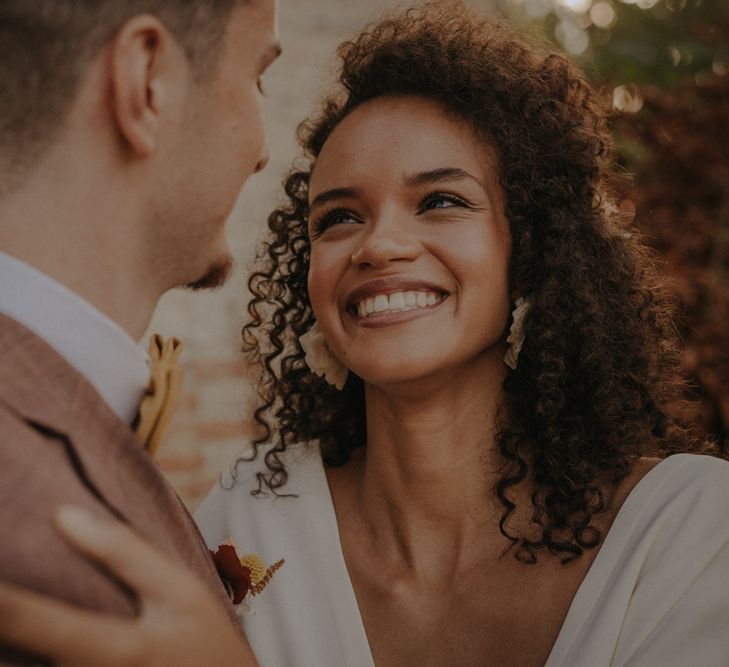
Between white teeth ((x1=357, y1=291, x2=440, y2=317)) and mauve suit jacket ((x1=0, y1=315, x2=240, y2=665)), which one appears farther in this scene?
white teeth ((x1=357, y1=291, x2=440, y2=317))

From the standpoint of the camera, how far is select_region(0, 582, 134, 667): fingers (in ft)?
2.34

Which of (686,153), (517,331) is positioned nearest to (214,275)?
(517,331)

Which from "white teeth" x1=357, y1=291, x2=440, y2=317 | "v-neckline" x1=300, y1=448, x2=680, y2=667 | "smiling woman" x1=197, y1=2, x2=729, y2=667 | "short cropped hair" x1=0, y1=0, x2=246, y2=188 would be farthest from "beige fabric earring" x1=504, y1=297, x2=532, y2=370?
"short cropped hair" x1=0, y1=0, x2=246, y2=188

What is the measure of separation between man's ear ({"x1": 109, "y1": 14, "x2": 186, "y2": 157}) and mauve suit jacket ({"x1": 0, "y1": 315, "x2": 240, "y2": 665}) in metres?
0.24

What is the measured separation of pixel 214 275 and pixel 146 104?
0.82 feet

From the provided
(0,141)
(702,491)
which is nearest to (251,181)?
(702,491)

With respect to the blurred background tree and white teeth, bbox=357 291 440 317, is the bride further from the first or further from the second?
the blurred background tree

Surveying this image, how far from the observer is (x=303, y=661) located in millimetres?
1738

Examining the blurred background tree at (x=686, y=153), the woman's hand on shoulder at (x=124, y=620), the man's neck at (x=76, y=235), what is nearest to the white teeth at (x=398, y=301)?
the man's neck at (x=76, y=235)

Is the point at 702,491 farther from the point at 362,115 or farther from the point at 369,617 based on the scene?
the point at 362,115

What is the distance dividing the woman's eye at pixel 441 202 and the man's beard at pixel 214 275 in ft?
2.34

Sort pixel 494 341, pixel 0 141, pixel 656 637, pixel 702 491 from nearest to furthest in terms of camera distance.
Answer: pixel 0 141 < pixel 656 637 < pixel 702 491 < pixel 494 341

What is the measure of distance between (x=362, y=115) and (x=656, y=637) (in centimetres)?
120

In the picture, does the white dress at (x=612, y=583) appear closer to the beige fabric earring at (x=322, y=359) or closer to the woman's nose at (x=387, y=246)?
the beige fabric earring at (x=322, y=359)
